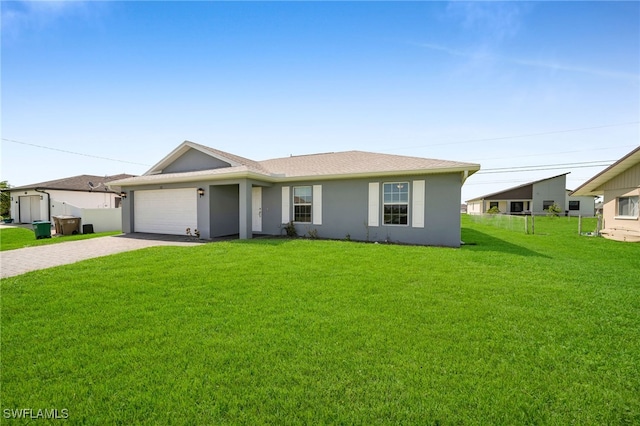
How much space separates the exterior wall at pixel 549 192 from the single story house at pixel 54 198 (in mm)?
45961

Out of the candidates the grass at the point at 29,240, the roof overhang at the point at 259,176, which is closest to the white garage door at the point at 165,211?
the roof overhang at the point at 259,176

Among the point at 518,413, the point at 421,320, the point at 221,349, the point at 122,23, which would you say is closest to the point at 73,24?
the point at 122,23

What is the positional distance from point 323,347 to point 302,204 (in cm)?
946

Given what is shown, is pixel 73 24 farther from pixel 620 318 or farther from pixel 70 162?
pixel 70 162

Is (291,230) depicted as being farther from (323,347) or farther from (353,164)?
(323,347)

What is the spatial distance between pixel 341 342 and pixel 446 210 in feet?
27.3

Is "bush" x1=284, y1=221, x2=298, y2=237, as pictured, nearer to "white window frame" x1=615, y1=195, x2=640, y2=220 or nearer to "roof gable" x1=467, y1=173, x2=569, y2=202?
"white window frame" x1=615, y1=195, x2=640, y2=220

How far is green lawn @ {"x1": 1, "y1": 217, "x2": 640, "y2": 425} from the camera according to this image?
2.09m

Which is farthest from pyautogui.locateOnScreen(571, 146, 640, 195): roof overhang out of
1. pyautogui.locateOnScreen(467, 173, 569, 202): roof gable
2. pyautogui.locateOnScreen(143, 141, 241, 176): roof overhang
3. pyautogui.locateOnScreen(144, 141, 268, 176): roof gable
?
pyautogui.locateOnScreen(467, 173, 569, 202): roof gable

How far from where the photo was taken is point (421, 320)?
358 cm

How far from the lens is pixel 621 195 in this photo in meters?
13.5

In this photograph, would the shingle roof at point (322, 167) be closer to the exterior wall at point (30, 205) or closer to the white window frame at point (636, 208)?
the white window frame at point (636, 208)

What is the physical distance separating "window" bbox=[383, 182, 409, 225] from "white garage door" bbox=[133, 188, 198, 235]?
339 inches

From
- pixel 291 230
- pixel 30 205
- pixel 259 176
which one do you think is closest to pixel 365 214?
pixel 291 230
